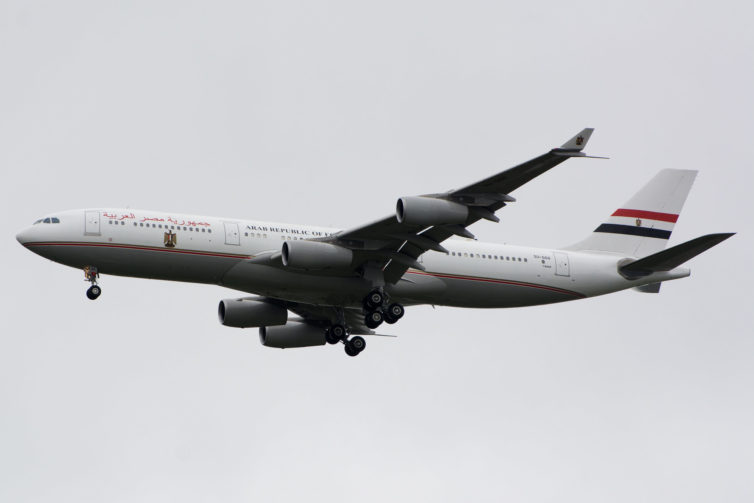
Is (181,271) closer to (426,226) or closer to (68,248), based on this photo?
(68,248)

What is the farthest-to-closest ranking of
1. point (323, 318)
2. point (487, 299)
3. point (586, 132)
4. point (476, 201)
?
point (323, 318) < point (487, 299) < point (476, 201) < point (586, 132)

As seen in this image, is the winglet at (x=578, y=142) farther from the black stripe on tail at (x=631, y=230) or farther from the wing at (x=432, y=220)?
the black stripe on tail at (x=631, y=230)

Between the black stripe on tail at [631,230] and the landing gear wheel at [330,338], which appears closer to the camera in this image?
the landing gear wheel at [330,338]

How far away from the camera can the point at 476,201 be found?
38281mm

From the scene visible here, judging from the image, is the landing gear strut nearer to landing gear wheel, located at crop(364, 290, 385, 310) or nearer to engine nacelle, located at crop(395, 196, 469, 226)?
landing gear wheel, located at crop(364, 290, 385, 310)

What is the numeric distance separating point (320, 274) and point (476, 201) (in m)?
6.97

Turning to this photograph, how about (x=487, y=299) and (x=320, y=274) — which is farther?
(x=487, y=299)

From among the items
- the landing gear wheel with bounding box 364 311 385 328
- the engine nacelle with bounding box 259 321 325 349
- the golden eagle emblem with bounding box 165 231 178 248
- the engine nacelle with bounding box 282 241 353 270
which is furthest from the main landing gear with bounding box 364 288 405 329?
the golden eagle emblem with bounding box 165 231 178 248

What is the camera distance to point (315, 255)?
4081 cm

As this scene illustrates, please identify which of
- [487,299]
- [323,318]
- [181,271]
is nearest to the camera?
[181,271]

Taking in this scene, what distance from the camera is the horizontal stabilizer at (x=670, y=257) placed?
4156cm

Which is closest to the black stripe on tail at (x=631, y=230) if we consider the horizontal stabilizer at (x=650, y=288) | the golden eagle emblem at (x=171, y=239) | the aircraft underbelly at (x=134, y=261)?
the horizontal stabilizer at (x=650, y=288)

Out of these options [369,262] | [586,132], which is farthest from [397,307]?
[586,132]

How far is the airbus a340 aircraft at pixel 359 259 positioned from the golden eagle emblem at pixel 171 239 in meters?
0.03
